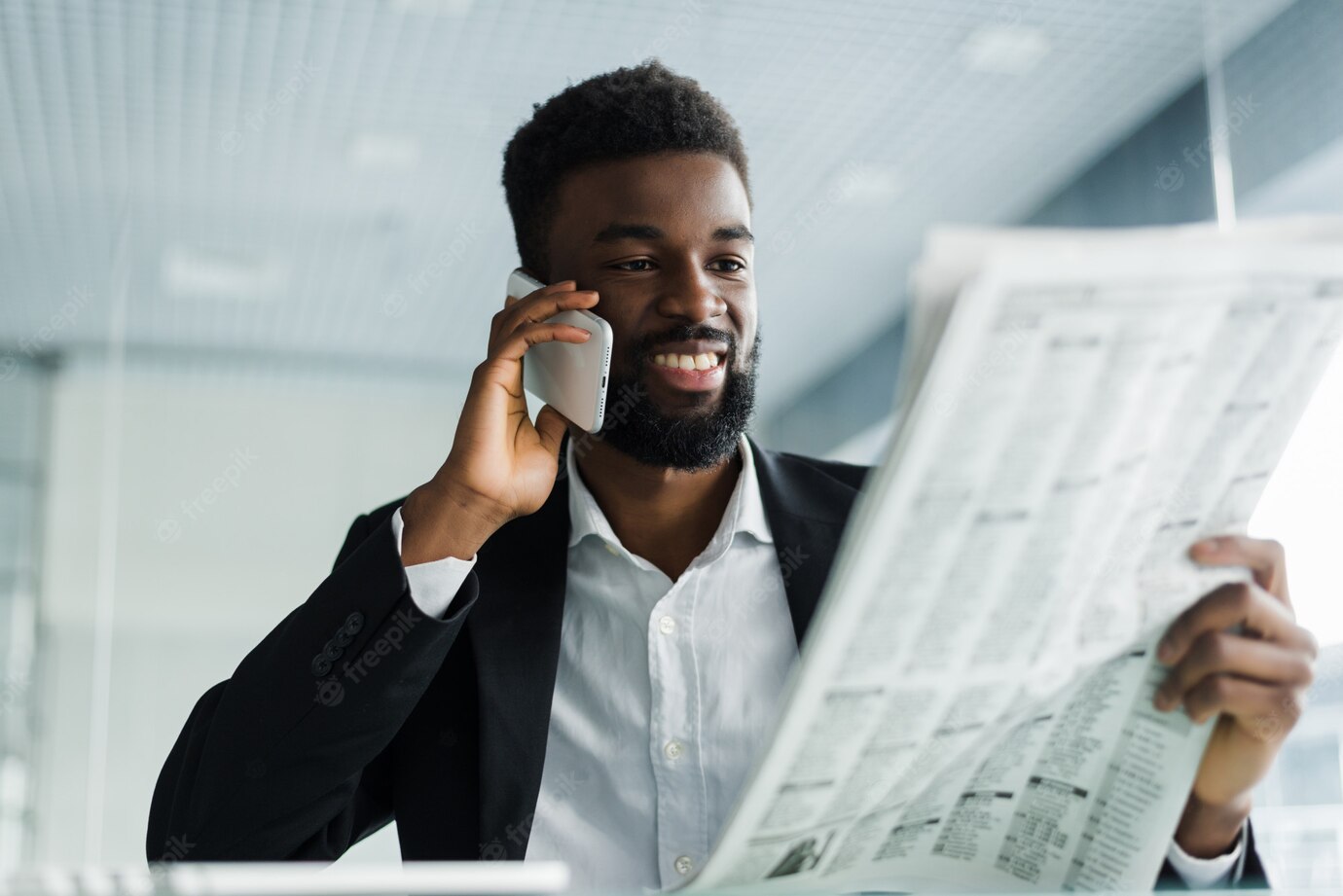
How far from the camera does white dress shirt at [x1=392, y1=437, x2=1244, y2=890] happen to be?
907 mm

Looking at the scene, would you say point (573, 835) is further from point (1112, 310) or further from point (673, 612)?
point (1112, 310)

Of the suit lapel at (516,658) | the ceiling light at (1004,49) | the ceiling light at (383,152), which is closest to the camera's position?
the suit lapel at (516,658)

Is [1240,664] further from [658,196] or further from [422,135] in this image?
[422,135]

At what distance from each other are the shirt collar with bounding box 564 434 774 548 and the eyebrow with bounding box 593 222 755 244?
7.7 inches

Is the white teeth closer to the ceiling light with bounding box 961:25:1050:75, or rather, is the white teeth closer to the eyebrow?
the eyebrow

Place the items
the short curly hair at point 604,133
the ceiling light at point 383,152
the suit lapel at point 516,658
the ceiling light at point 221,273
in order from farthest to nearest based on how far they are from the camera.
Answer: the ceiling light at point 221,273 < the ceiling light at point 383,152 < the short curly hair at point 604,133 < the suit lapel at point 516,658

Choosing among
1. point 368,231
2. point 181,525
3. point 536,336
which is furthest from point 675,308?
point 181,525

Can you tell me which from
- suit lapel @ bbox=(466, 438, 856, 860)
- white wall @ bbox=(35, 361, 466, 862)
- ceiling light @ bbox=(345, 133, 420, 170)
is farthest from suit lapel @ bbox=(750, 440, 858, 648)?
white wall @ bbox=(35, 361, 466, 862)

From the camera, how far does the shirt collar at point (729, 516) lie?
1.05 m

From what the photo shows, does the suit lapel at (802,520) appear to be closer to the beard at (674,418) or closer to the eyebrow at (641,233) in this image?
the beard at (674,418)

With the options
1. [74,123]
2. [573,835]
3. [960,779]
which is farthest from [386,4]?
[960,779]

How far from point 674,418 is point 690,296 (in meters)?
0.10

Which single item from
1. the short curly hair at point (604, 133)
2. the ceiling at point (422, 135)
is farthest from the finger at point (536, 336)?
the ceiling at point (422, 135)

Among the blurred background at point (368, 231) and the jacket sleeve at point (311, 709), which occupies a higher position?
the blurred background at point (368, 231)
